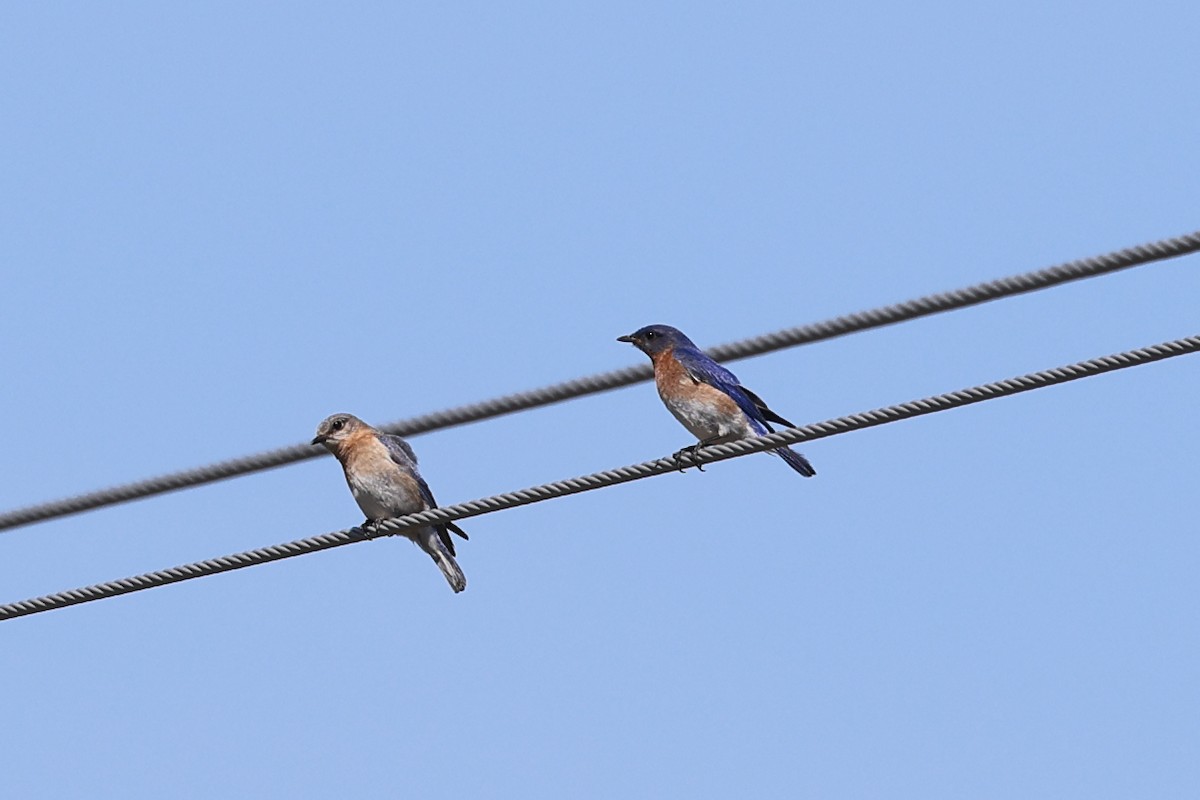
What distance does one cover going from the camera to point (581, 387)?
10.5 metres

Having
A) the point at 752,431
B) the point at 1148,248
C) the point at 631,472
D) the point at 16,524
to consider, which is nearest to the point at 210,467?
the point at 16,524

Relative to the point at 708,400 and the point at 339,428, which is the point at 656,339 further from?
the point at 339,428

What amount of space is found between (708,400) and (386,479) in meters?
1.88

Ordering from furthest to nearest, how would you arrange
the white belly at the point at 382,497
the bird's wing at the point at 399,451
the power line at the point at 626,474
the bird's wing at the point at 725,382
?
the bird's wing at the point at 399,451 < the white belly at the point at 382,497 < the bird's wing at the point at 725,382 < the power line at the point at 626,474

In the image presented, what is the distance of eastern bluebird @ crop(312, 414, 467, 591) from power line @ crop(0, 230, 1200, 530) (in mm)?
1476

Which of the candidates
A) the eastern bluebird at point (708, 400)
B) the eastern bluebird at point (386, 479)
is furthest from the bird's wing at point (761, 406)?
the eastern bluebird at point (386, 479)

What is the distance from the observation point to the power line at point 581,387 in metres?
9.41

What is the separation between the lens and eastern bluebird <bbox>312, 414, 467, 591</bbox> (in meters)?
12.7

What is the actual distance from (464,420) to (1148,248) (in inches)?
133

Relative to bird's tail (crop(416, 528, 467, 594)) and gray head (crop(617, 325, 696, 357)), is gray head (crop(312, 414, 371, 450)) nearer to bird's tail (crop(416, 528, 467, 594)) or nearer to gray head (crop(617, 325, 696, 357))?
bird's tail (crop(416, 528, 467, 594))

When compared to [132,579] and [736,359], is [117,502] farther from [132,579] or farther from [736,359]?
[736,359]

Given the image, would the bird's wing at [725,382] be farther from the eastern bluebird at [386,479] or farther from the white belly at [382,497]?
the white belly at [382,497]

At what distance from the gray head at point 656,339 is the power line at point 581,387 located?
1.91 meters

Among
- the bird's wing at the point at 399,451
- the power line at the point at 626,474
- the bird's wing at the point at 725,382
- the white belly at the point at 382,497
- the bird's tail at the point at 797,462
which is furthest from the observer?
the bird's wing at the point at 399,451
